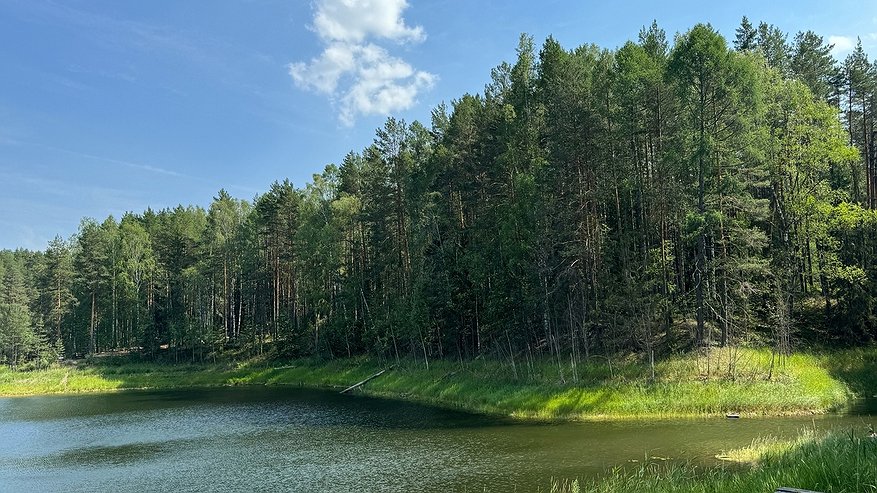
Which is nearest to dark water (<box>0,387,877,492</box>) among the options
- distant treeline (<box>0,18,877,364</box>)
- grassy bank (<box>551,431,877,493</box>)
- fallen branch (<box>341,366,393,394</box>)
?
grassy bank (<box>551,431,877,493</box>)

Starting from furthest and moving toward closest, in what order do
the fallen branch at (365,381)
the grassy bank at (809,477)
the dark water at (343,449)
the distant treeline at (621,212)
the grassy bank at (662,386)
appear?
1. the fallen branch at (365,381)
2. the distant treeline at (621,212)
3. the grassy bank at (662,386)
4. the dark water at (343,449)
5. the grassy bank at (809,477)

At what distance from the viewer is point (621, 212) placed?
4206 centimetres

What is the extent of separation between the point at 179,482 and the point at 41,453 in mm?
13330

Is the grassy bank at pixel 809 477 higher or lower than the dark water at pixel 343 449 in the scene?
higher

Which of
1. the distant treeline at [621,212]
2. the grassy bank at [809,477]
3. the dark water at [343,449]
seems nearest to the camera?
the grassy bank at [809,477]

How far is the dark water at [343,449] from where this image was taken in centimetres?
2066

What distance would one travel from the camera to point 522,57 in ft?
158

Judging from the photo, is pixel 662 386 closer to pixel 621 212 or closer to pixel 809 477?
pixel 621 212

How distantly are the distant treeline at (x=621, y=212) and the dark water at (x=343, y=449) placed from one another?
30.8ft

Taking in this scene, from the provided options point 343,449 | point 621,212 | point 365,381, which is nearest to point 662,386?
point 621,212

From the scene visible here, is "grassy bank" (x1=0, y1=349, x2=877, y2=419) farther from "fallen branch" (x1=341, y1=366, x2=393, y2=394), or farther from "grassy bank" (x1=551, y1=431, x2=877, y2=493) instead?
"grassy bank" (x1=551, y1=431, x2=877, y2=493)

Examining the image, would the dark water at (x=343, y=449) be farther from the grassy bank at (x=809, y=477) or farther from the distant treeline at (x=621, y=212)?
the distant treeline at (x=621, y=212)

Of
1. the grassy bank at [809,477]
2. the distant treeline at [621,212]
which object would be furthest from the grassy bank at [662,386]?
the grassy bank at [809,477]

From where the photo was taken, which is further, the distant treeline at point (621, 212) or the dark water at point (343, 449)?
the distant treeline at point (621, 212)
